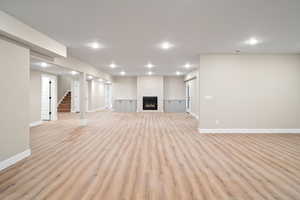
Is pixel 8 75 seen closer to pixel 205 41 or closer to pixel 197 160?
pixel 197 160

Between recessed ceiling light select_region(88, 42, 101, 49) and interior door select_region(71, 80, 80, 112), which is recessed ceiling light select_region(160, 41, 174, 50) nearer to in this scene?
recessed ceiling light select_region(88, 42, 101, 49)

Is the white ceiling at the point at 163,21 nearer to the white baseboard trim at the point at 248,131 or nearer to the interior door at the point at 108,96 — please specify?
the white baseboard trim at the point at 248,131

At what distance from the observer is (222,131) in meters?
5.76

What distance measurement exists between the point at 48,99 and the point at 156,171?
785cm

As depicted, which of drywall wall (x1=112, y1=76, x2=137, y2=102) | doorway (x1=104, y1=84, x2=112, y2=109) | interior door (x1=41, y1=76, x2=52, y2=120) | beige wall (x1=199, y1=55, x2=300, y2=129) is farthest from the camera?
doorway (x1=104, y1=84, x2=112, y2=109)

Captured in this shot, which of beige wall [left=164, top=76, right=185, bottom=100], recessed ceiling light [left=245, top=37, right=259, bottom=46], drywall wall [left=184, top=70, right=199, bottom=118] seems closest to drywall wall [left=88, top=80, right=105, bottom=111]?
beige wall [left=164, top=76, right=185, bottom=100]

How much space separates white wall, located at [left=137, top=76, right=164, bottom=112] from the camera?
12422mm

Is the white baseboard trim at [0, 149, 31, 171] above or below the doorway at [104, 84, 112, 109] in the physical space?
below

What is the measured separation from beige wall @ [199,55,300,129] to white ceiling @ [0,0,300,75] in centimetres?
93

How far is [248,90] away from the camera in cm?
573

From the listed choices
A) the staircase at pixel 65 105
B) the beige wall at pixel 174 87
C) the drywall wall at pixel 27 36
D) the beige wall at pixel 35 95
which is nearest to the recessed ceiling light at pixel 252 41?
the drywall wall at pixel 27 36

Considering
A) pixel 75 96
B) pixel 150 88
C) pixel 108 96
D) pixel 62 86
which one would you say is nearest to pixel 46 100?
pixel 75 96

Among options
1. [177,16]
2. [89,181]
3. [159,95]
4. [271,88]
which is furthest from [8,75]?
[159,95]

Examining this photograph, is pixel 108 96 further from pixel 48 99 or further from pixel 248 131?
pixel 248 131
